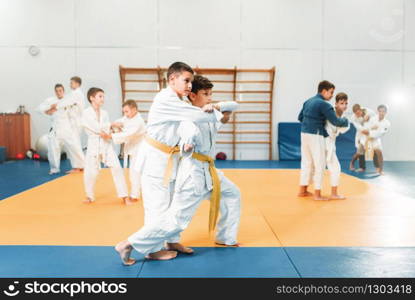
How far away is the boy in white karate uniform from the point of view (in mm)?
2557

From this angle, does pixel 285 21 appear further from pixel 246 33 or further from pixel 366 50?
pixel 366 50

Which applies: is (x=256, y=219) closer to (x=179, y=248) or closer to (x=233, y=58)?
(x=179, y=248)

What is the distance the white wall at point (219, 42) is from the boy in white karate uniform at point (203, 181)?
6.85 m

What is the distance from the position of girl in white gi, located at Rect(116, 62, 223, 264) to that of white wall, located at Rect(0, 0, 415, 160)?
271 inches

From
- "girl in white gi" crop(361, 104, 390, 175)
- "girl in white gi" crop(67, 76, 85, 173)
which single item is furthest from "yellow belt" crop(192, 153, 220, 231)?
"girl in white gi" crop(361, 104, 390, 175)

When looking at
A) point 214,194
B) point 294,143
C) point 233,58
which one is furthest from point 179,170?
point 233,58

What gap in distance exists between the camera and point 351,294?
2002 millimetres

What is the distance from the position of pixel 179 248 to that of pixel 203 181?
50 cm

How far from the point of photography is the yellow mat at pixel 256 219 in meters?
3.03

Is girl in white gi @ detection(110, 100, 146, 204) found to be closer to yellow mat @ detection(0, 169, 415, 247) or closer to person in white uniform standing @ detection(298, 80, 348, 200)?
yellow mat @ detection(0, 169, 415, 247)

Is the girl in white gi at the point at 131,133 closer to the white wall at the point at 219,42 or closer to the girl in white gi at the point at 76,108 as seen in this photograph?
the girl in white gi at the point at 76,108

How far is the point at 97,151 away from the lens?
4578mm

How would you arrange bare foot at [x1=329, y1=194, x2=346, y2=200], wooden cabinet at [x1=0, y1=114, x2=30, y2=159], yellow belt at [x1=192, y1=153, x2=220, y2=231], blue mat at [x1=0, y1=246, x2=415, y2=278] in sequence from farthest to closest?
wooden cabinet at [x1=0, y1=114, x2=30, y2=159]
bare foot at [x1=329, y1=194, x2=346, y2=200]
yellow belt at [x1=192, y1=153, x2=220, y2=231]
blue mat at [x1=0, y1=246, x2=415, y2=278]

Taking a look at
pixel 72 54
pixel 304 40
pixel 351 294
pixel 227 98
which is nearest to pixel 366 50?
pixel 304 40
